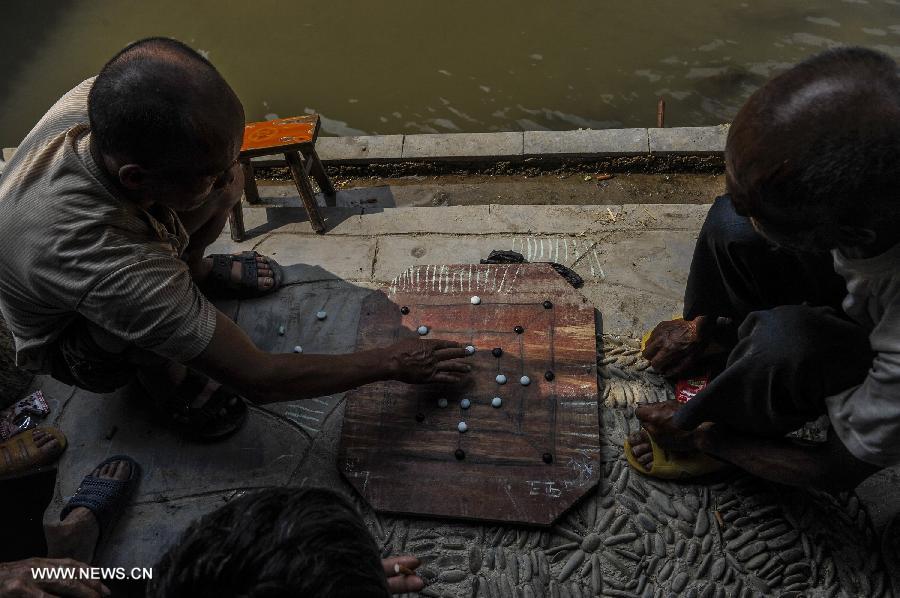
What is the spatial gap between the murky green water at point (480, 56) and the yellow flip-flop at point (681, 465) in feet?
11.0

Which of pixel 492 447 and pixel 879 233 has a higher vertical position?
pixel 879 233

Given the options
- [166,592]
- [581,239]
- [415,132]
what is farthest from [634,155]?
[166,592]

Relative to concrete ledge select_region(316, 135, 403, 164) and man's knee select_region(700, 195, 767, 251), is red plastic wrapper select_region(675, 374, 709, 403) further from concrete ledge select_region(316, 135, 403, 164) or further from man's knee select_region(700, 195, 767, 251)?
concrete ledge select_region(316, 135, 403, 164)

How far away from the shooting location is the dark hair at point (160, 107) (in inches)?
85.4

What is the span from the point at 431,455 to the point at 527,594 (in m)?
0.66

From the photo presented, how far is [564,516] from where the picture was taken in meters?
2.76

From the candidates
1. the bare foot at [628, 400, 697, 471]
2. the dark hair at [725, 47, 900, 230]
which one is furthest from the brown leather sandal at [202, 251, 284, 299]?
the dark hair at [725, 47, 900, 230]

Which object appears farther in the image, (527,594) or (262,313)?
(262,313)

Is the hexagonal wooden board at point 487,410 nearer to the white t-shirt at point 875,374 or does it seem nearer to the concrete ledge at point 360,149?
the white t-shirt at point 875,374

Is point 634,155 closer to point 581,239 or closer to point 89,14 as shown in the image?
point 581,239

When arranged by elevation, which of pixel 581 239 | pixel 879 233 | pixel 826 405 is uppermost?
pixel 879 233

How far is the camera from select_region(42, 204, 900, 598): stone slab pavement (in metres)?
2.62

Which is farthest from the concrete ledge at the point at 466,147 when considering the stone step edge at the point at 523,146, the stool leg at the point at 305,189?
the stool leg at the point at 305,189

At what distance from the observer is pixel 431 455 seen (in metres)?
2.91
